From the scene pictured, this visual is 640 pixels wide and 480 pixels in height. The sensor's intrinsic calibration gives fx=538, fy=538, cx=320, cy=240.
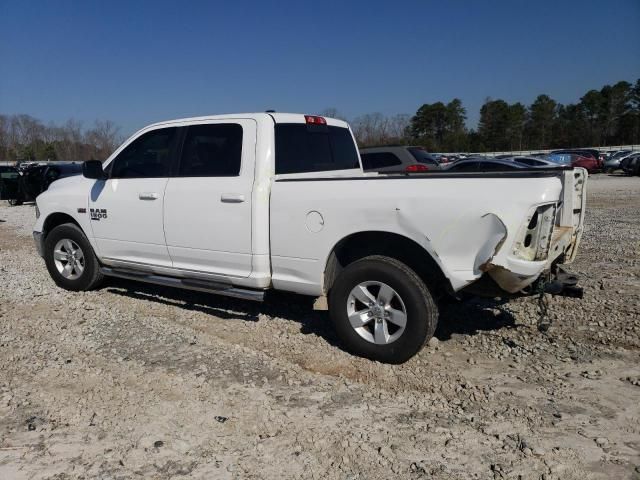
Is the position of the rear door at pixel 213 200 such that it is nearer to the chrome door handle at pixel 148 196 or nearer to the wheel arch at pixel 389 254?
the chrome door handle at pixel 148 196

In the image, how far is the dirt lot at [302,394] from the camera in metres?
2.98

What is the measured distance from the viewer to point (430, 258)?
167 inches

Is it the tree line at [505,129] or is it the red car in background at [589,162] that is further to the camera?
the tree line at [505,129]

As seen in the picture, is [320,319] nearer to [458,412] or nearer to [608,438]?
[458,412]

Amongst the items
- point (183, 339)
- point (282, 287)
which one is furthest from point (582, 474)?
point (183, 339)

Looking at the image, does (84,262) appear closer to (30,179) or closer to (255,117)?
(255,117)

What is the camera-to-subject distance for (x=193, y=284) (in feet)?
17.1

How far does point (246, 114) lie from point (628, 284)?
4.79 meters

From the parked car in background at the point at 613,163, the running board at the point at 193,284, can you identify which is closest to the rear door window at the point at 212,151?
the running board at the point at 193,284

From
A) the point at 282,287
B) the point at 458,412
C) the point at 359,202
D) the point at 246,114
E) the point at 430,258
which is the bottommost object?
the point at 458,412

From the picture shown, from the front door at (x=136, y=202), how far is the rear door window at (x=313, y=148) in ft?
3.87

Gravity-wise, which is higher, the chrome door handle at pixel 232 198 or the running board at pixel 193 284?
the chrome door handle at pixel 232 198

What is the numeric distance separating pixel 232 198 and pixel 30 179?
61.3 ft

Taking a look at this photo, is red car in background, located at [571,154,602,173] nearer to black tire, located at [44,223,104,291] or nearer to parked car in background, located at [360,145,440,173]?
parked car in background, located at [360,145,440,173]
